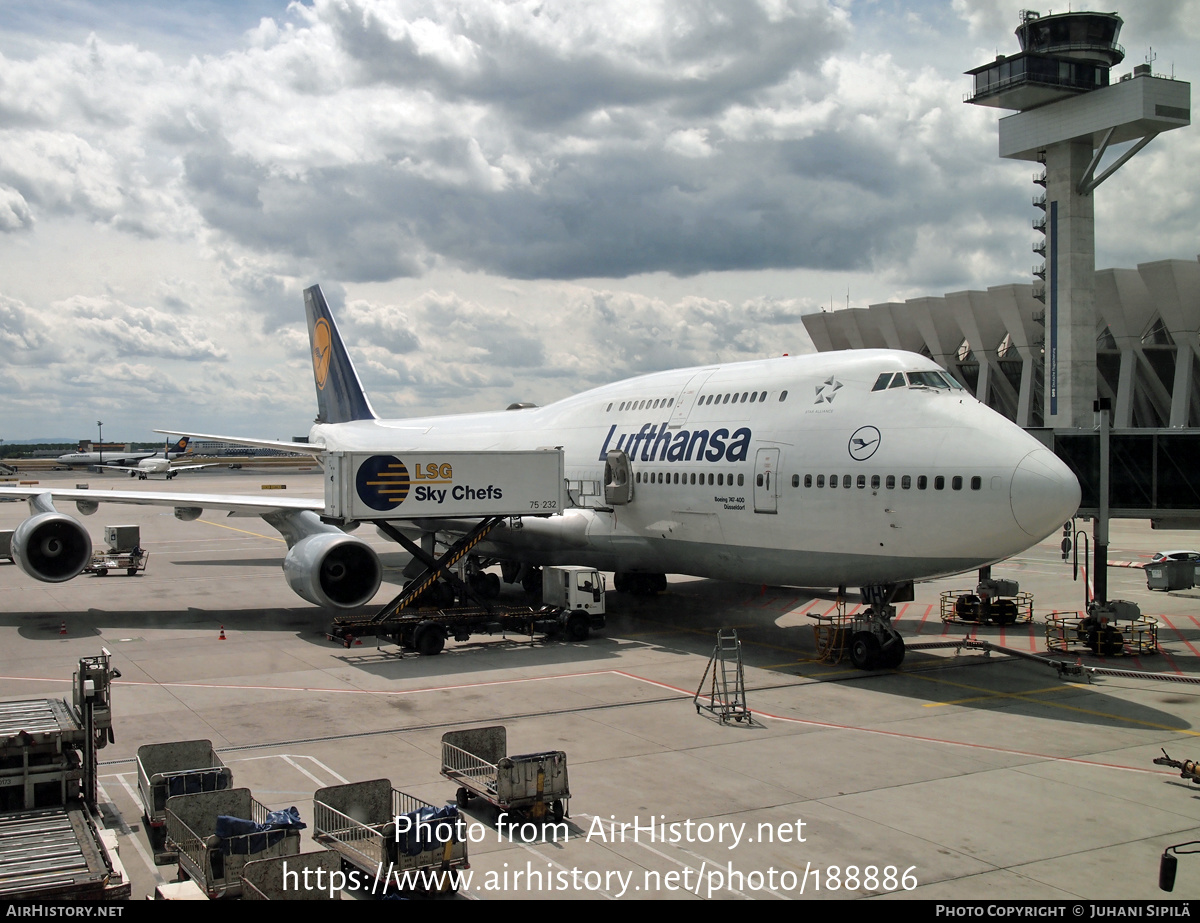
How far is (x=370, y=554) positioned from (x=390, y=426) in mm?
14287

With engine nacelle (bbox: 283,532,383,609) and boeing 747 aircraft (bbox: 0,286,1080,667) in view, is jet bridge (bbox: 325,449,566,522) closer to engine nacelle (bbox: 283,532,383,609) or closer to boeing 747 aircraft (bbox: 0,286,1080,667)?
engine nacelle (bbox: 283,532,383,609)

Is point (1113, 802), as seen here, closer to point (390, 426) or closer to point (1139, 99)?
point (390, 426)

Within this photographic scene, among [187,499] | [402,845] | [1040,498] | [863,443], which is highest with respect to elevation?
[863,443]

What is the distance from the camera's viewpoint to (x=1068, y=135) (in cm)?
6844

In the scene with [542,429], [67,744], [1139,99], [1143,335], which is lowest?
[67,744]

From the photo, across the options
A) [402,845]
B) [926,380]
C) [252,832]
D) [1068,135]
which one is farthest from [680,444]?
[1068,135]

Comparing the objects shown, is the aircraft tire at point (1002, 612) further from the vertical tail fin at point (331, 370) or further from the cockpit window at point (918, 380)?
the vertical tail fin at point (331, 370)

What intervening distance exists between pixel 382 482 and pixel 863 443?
1061cm

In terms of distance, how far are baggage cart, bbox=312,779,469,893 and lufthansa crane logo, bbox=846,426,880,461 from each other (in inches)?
461

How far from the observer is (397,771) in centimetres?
1362

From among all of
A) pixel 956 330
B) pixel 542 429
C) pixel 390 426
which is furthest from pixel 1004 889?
pixel 956 330

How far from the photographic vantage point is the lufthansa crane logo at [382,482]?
2270cm

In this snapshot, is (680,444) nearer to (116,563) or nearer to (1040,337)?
(116,563)

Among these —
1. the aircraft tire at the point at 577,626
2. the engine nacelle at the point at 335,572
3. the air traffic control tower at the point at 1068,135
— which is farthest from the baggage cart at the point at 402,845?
the air traffic control tower at the point at 1068,135
